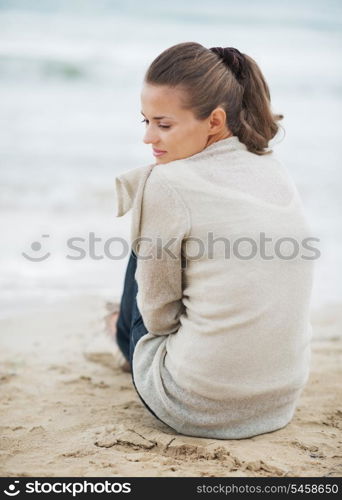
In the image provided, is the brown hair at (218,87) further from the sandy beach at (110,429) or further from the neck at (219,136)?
the sandy beach at (110,429)

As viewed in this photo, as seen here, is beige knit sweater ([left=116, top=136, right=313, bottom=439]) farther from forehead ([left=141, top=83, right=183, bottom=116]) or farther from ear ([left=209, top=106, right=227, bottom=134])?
forehead ([left=141, top=83, right=183, bottom=116])

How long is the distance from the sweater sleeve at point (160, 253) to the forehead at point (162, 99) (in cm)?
25

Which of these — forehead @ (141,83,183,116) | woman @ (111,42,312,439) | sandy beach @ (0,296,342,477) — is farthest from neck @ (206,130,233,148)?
sandy beach @ (0,296,342,477)

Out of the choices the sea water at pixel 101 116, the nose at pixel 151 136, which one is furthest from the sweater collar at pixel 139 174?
the sea water at pixel 101 116

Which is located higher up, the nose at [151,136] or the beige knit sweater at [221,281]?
the nose at [151,136]

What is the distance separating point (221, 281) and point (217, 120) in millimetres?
539

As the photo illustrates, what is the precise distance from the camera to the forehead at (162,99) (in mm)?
2107

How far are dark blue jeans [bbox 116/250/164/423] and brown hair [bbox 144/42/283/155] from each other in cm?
61

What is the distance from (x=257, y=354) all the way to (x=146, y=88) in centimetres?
93

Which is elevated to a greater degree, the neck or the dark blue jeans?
the neck

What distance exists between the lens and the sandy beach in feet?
6.75

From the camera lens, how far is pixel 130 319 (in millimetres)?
2684

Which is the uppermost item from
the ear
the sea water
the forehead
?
the forehead

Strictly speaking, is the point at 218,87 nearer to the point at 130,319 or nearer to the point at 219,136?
the point at 219,136
